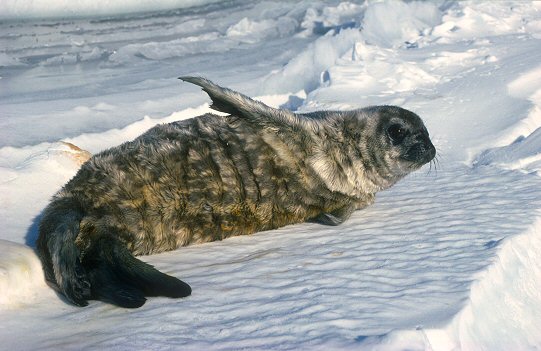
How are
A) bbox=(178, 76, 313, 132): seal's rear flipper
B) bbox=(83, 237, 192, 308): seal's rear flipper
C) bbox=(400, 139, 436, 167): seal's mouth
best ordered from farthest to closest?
bbox=(400, 139, 436, 167): seal's mouth, bbox=(178, 76, 313, 132): seal's rear flipper, bbox=(83, 237, 192, 308): seal's rear flipper

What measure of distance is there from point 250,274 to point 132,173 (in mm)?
782

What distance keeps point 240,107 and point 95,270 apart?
128 cm

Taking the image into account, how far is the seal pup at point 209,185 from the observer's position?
2.94 m

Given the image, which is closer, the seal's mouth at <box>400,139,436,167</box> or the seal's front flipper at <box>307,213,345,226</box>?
the seal's front flipper at <box>307,213,345,226</box>

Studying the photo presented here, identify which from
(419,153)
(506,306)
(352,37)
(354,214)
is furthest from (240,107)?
(352,37)

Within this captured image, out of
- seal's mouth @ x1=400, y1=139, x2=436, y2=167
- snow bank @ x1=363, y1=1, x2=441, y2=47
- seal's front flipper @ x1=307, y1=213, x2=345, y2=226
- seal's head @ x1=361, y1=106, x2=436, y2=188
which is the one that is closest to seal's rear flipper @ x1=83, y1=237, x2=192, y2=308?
seal's front flipper @ x1=307, y1=213, x2=345, y2=226

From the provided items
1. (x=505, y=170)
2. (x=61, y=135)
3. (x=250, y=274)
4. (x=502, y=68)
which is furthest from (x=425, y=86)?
(x=250, y=274)

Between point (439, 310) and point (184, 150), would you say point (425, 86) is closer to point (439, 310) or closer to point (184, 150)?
point (184, 150)

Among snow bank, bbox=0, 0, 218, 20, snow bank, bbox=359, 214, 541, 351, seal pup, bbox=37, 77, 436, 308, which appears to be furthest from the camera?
snow bank, bbox=0, 0, 218, 20

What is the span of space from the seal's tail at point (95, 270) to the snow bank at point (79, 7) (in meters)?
9.09

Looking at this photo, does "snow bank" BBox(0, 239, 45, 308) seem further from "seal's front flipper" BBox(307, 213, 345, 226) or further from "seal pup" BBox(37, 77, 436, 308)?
"seal's front flipper" BBox(307, 213, 345, 226)

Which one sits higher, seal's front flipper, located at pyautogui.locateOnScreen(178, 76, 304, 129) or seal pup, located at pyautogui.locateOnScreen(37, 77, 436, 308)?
seal's front flipper, located at pyautogui.locateOnScreen(178, 76, 304, 129)

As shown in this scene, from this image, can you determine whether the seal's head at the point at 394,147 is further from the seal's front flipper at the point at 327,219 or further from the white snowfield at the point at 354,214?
the seal's front flipper at the point at 327,219

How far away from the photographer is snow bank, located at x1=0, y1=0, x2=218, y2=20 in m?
11.4
